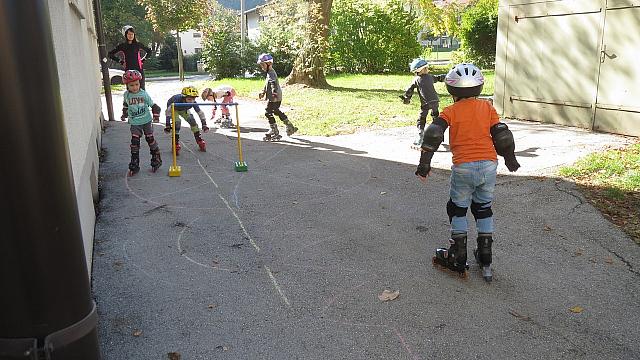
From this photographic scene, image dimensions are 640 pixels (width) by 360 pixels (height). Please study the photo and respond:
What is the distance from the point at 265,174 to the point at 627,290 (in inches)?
195

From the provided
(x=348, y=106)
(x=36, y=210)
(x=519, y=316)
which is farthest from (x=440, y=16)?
(x=36, y=210)

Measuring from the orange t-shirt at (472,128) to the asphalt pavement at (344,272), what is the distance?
3.24ft

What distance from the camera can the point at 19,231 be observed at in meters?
1.91

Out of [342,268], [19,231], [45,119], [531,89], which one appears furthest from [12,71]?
[531,89]

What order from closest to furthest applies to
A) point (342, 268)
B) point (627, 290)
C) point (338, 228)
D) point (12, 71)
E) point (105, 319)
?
point (12, 71), point (105, 319), point (627, 290), point (342, 268), point (338, 228)

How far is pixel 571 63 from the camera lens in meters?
10.6

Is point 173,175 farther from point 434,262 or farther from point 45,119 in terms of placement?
point 45,119

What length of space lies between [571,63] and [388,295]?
8306mm

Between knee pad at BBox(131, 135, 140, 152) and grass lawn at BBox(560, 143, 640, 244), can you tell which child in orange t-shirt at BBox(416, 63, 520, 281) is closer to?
grass lawn at BBox(560, 143, 640, 244)

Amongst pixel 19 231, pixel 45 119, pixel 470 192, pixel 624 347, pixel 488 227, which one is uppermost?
pixel 45 119

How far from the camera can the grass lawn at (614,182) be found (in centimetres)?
600

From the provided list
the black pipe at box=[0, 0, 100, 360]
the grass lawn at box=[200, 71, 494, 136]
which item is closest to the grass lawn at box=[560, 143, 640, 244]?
the grass lawn at box=[200, 71, 494, 136]

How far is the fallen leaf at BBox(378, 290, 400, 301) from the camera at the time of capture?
163 inches

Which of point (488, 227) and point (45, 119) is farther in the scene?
point (488, 227)
